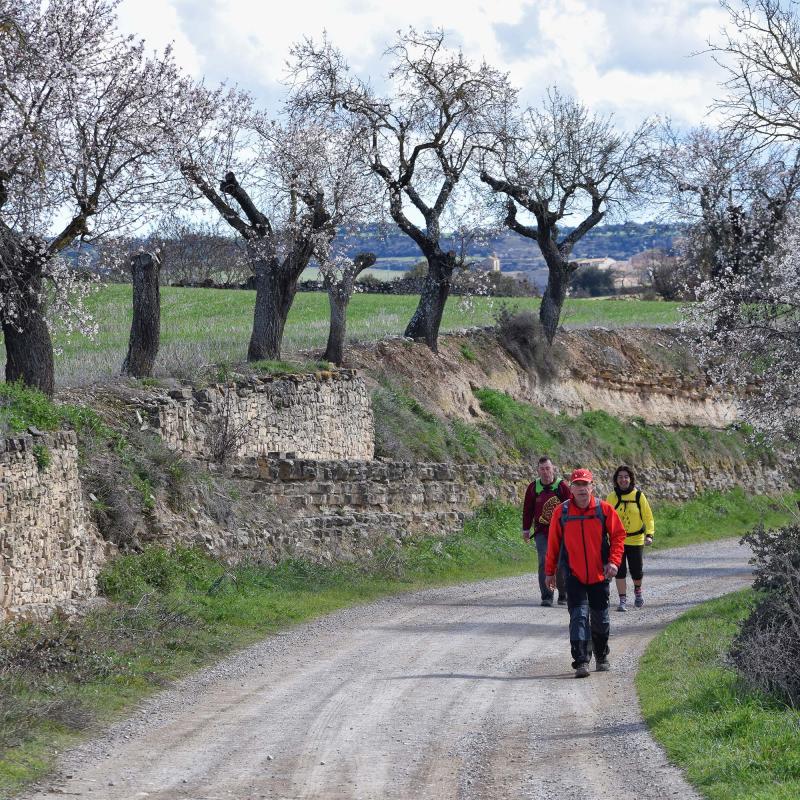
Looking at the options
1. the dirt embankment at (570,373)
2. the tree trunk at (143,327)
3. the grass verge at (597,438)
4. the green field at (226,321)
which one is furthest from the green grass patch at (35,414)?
the grass verge at (597,438)

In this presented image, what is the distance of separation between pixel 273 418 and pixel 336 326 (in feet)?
16.4

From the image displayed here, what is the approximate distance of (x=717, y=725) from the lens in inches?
318

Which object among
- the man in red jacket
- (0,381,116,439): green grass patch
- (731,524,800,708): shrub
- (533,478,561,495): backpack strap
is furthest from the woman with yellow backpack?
(0,381,116,439): green grass patch

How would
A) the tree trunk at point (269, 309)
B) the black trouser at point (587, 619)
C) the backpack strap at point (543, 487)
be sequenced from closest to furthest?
the black trouser at point (587, 619) → the backpack strap at point (543, 487) → the tree trunk at point (269, 309)

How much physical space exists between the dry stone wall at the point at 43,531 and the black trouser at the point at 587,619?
5443mm

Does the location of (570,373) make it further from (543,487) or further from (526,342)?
(543,487)

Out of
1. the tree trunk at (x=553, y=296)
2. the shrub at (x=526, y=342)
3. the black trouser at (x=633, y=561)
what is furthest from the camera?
the tree trunk at (x=553, y=296)

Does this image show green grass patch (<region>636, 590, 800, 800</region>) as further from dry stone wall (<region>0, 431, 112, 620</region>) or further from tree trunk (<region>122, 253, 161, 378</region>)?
tree trunk (<region>122, 253, 161, 378</region>)

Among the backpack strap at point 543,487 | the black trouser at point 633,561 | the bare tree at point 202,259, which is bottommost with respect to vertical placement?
the black trouser at point 633,561

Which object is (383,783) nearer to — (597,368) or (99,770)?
(99,770)

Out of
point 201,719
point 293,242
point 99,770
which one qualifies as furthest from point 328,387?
point 99,770

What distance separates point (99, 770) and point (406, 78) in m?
24.1

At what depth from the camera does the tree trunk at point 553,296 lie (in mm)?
34125

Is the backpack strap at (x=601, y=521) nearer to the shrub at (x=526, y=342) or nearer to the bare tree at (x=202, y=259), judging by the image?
the bare tree at (x=202, y=259)
